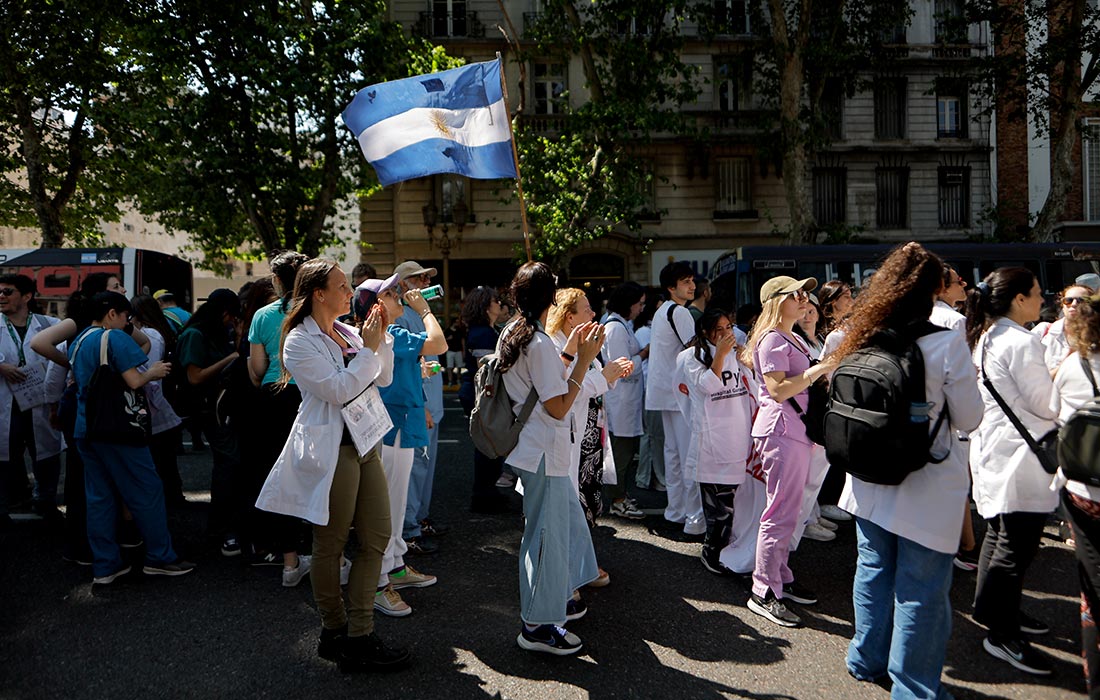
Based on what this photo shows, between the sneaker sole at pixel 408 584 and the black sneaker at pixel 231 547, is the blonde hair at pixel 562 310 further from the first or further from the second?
the black sneaker at pixel 231 547

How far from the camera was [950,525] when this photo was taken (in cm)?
307

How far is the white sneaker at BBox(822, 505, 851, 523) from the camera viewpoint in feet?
20.2

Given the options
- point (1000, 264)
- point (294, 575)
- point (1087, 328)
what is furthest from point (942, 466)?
point (1000, 264)

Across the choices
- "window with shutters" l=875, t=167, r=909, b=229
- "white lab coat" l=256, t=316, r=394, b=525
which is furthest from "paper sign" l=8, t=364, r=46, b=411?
"window with shutters" l=875, t=167, r=909, b=229

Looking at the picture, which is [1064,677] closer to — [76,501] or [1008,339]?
[1008,339]

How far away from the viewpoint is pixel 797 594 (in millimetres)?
4566

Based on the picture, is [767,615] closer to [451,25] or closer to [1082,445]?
[1082,445]

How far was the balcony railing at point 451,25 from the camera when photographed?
79.0 feet

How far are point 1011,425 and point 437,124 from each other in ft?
14.4

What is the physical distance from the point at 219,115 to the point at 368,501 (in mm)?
17050

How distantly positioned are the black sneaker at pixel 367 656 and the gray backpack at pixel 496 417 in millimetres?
1019

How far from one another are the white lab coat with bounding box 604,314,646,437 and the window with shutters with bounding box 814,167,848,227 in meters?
20.7

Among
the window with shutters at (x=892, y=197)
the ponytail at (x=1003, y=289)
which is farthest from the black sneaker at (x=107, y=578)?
the window with shutters at (x=892, y=197)

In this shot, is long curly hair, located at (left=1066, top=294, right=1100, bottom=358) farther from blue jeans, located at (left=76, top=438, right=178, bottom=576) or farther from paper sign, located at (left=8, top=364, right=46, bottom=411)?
paper sign, located at (left=8, top=364, right=46, bottom=411)
